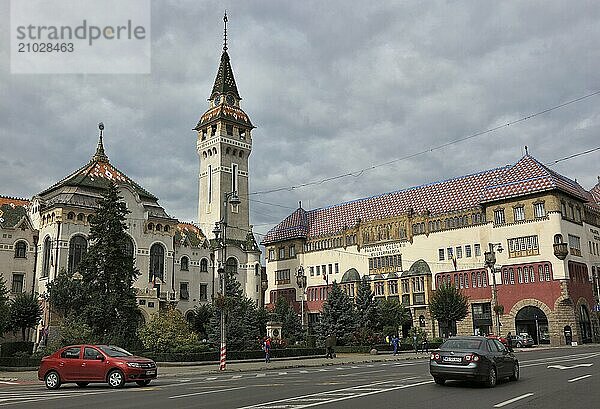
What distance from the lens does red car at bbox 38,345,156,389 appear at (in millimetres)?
21019

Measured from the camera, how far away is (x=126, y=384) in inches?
890

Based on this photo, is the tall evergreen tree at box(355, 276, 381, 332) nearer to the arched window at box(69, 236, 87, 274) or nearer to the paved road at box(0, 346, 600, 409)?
the arched window at box(69, 236, 87, 274)

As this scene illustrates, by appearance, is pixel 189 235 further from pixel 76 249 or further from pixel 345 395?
pixel 345 395

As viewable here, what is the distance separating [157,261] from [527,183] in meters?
41.7

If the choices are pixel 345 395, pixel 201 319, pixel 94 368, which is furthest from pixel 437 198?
pixel 345 395

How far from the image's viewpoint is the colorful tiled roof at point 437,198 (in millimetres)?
67125

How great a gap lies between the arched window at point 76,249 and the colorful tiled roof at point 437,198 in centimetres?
3960

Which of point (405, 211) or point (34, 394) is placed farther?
point (405, 211)

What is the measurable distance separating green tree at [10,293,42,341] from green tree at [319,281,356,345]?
25.5 meters

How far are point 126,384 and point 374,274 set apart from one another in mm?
60086

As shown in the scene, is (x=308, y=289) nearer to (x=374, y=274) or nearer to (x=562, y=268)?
(x=374, y=274)

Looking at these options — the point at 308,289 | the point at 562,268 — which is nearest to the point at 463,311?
the point at 562,268

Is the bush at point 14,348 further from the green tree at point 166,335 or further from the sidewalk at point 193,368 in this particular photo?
the sidewalk at point 193,368

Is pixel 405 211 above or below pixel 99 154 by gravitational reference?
below
